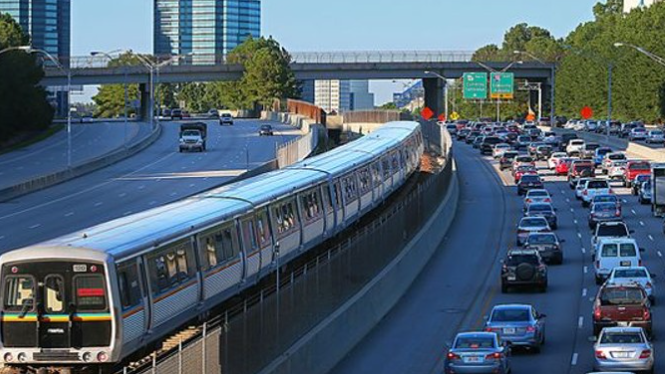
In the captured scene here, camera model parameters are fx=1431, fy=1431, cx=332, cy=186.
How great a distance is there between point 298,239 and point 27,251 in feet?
50.8

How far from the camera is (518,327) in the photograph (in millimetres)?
32219

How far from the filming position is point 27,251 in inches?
906

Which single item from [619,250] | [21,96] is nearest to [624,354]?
[619,250]

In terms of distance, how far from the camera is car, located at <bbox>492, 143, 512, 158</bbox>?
10062 centimetres

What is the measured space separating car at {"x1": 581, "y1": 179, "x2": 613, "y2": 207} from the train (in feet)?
107

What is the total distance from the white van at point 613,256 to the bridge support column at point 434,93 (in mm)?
114998

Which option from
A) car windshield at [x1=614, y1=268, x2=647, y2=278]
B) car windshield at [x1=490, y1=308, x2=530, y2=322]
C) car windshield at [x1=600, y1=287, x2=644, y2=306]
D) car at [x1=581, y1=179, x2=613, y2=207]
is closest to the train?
car windshield at [x1=490, y1=308, x2=530, y2=322]

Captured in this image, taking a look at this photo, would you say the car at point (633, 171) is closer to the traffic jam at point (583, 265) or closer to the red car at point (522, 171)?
the traffic jam at point (583, 265)

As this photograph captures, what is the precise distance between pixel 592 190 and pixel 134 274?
1854 inches

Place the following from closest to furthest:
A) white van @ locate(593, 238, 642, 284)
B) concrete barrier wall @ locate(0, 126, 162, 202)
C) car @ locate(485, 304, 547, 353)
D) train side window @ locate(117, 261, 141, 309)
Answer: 1. train side window @ locate(117, 261, 141, 309)
2. car @ locate(485, 304, 547, 353)
3. white van @ locate(593, 238, 642, 284)
4. concrete barrier wall @ locate(0, 126, 162, 202)

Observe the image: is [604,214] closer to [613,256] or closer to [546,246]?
[546,246]

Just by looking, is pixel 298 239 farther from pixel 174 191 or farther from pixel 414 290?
pixel 174 191

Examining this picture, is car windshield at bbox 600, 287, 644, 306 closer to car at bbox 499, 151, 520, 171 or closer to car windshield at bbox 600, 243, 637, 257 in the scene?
car windshield at bbox 600, 243, 637, 257

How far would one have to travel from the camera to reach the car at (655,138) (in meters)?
113
